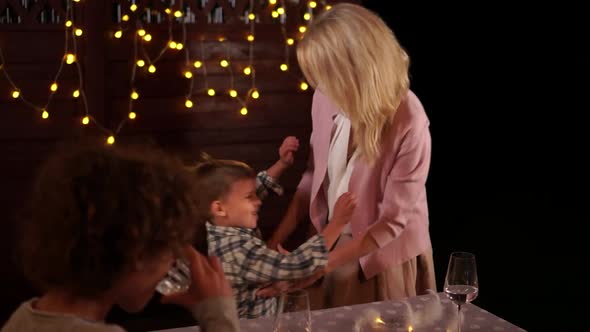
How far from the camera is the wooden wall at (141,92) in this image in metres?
4.13

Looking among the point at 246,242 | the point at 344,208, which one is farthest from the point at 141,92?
the point at 344,208

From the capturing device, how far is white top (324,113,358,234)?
9.45 feet

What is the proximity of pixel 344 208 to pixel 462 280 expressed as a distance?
67cm

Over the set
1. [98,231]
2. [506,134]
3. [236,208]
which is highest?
[98,231]

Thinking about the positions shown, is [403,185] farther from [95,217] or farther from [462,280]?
[95,217]

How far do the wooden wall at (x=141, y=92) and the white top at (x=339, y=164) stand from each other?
1.54 meters

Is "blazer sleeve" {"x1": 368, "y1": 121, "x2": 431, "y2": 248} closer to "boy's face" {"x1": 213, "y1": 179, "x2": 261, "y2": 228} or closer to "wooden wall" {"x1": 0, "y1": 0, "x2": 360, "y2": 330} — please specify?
"boy's face" {"x1": 213, "y1": 179, "x2": 261, "y2": 228}

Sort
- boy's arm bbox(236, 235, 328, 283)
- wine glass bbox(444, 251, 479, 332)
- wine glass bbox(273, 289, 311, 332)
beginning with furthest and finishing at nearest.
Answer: boy's arm bbox(236, 235, 328, 283), wine glass bbox(444, 251, 479, 332), wine glass bbox(273, 289, 311, 332)

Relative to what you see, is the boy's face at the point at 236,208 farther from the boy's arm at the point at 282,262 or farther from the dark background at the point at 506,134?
the dark background at the point at 506,134

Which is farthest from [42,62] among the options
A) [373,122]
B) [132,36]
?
[373,122]

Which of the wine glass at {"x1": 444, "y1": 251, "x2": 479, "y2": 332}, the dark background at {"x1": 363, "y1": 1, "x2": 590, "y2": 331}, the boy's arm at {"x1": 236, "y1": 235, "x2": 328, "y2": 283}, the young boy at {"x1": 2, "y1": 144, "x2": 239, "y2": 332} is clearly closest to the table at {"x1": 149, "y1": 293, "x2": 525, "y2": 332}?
the wine glass at {"x1": 444, "y1": 251, "x2": 479, "y2": 332}

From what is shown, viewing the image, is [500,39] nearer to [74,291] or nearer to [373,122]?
[373,122]

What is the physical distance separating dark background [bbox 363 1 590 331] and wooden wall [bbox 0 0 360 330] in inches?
46.8

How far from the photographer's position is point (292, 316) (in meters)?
1.77
